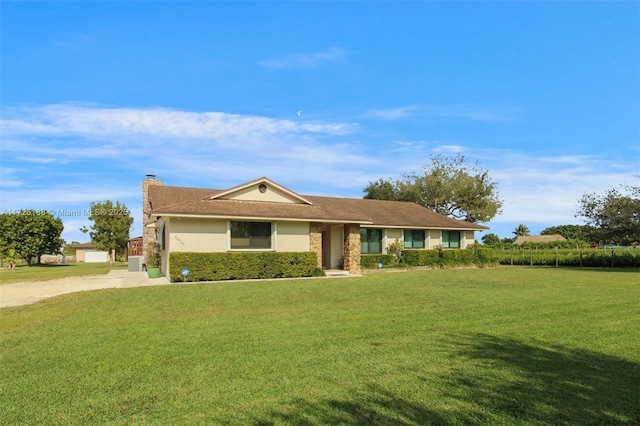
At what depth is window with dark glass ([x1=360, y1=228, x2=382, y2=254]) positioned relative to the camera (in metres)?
25.9

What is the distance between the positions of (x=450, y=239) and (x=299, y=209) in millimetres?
12567

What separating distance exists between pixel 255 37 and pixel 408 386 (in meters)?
12.8

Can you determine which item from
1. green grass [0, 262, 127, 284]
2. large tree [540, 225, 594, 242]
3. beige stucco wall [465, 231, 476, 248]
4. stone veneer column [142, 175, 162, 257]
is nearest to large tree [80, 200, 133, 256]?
green grass [0, 262, 127, 284]

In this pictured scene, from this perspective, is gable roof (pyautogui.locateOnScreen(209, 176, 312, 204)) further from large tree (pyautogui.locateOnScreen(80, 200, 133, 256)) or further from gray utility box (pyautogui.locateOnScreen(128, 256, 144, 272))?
large tree (pyautogui.locateOnScreen(80, 200, 133, 256))

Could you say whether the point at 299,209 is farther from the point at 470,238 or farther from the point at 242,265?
the point at 470,238

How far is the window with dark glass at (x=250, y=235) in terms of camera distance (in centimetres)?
2020

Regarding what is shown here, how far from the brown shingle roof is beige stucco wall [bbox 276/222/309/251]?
58 centimetres

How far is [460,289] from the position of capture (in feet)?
46.8

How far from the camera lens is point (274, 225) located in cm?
2075

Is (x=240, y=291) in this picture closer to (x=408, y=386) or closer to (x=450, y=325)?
(x=450, y=325)

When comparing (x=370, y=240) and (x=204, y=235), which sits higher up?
(x=204, y=235)

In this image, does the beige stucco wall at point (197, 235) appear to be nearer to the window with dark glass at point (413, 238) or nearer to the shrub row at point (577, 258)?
the window with dark glass at point (413, 238)

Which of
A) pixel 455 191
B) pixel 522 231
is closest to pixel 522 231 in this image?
pixel 522 231

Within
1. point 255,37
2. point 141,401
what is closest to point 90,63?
point 255,37
